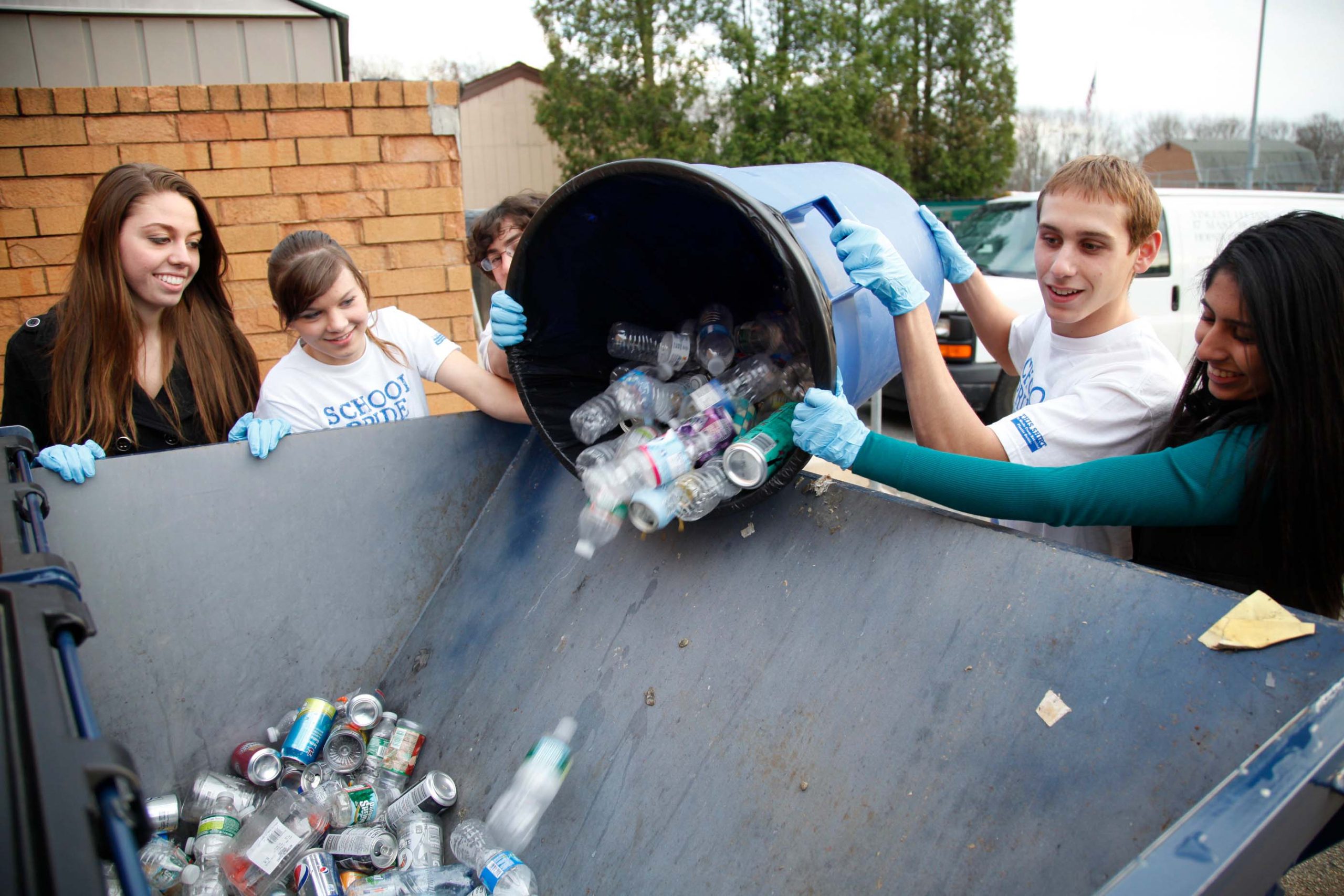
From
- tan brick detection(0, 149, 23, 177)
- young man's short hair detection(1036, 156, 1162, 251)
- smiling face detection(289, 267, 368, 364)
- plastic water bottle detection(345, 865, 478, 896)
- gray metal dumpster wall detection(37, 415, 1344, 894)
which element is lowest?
plastic water bottle detection(345, 865, 478, 896)

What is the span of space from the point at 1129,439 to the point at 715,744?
1.09 m

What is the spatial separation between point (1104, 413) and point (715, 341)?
933 mm

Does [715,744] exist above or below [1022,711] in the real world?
below

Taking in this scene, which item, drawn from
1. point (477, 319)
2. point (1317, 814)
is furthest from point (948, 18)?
point (1317, 814)

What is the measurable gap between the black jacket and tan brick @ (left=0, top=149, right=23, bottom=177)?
7.26 ft

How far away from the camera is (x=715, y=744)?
167 centimetres

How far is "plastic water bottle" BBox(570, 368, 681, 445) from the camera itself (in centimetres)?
206

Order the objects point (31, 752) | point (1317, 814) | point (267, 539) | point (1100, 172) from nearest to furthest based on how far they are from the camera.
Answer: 1. point (31, 752)
2. point (1317, 814)
3. point (1100, 172)
4. point (267, 539)

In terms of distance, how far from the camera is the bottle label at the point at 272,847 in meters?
1.85

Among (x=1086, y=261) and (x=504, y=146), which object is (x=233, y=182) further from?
(x=504, y=146)

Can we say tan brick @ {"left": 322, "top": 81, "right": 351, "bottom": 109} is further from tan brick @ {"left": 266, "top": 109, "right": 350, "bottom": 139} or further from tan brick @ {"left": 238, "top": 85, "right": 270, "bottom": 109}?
tan brick @ {"left": 238, "top": 85, "right": 270, "bottom": 109}

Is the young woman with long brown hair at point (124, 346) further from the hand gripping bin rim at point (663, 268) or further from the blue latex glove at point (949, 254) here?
the blue latex glove at point (949, 254)

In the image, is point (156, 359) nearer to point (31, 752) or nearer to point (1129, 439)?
point (31, 752)

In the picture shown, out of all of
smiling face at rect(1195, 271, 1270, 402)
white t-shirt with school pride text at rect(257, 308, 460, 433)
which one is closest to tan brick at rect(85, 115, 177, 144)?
white t-shirt with school pride text at rect(257, 308, 460, 433)
